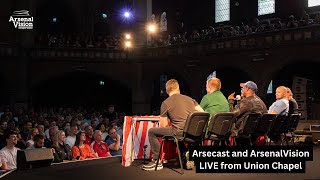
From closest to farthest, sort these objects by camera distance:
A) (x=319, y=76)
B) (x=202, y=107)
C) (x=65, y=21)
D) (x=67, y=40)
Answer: (x=202, y=107), (x=319, y=76), (x=67, y=40), (x=65, y=21)

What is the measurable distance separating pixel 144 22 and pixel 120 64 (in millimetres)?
2905

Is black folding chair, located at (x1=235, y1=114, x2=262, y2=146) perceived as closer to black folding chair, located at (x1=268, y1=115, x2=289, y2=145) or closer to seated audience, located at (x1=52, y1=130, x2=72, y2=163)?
black folding chair, located at (x1=268, y1=115, x2=289, y2=145)

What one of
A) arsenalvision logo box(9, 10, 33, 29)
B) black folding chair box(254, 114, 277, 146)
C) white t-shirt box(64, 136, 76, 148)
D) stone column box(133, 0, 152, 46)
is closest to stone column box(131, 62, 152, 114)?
stone column box(133, 0, 152, 46)

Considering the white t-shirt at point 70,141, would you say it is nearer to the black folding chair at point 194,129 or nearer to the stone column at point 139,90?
the black folding chair at point 194,129

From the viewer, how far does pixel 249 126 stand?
24.9ft

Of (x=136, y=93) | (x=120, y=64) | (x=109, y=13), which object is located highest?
(x=109, y=13)

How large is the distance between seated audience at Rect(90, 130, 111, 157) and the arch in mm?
18630

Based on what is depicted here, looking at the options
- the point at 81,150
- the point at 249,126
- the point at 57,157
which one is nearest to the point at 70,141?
the point at 81,150

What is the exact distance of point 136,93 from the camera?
27.0 meters

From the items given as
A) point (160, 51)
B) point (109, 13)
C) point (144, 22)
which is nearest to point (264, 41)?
point (160, 51)

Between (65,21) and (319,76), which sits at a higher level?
(65,21)

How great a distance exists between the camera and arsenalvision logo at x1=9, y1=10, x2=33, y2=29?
24.8 meters

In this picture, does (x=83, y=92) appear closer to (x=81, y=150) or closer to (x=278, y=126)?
(x=81, y=150)

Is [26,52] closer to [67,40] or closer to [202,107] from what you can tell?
[67,40]
